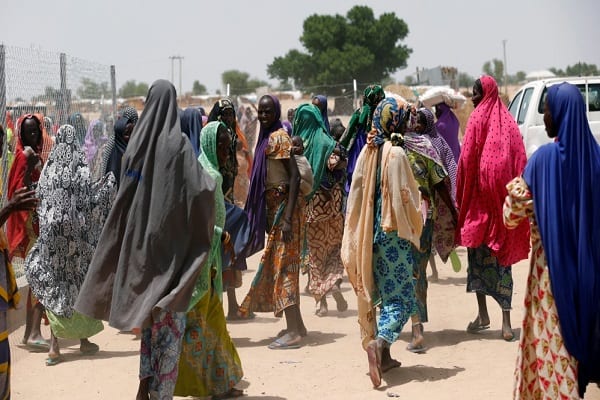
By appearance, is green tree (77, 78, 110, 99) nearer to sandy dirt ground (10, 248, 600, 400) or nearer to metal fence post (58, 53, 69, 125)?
metal fence post (58, 53, 69, 125)

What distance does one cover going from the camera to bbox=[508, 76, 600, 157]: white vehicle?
1438cm

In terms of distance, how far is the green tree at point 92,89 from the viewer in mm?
12751

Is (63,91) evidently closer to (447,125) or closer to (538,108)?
(447,125)

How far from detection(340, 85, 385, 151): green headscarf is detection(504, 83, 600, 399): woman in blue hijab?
3331 millimetres

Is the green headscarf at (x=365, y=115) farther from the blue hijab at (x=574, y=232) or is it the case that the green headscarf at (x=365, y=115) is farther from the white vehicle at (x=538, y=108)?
the white vehicle at (x=538, y=108)

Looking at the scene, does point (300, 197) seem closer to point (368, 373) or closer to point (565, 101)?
point (368, 373)

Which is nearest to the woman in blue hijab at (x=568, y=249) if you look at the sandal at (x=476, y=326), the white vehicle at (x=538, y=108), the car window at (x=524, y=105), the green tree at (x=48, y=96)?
the sandal at (x=476, y=326)

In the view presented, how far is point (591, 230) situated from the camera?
4484 millimetres

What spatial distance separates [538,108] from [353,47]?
152ft

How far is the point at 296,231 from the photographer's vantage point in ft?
24.1

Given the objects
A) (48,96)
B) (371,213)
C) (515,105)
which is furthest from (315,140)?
(515,105)

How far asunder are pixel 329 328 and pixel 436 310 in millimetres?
1178

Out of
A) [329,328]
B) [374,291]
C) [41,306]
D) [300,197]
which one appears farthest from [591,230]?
[41,306]

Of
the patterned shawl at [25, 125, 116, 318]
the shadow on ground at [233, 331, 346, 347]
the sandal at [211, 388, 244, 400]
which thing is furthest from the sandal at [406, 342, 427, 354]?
the patterned shawl at [25, 125, 116, 318]
